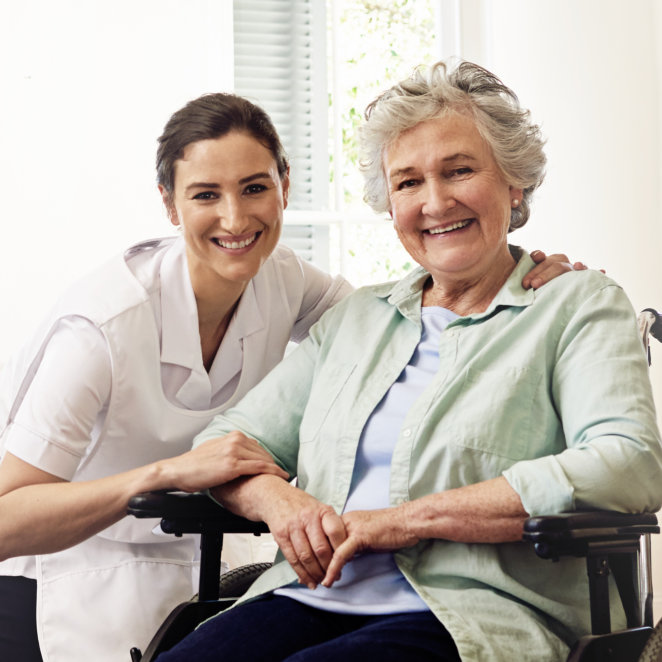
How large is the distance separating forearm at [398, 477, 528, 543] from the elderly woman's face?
444mm

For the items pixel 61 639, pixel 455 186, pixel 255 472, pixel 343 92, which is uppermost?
pixel 343 92

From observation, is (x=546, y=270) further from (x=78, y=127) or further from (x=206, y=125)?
(x=78, y=127)

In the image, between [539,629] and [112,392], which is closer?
[539,629]

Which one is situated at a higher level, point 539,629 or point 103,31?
point 103,31

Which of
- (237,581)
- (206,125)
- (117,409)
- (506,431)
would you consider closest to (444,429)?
(506,431)

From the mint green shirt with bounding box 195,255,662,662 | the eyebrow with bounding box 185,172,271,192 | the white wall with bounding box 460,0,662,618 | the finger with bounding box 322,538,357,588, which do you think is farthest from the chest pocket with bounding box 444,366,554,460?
the white wall with bounding box 460,0,662,618

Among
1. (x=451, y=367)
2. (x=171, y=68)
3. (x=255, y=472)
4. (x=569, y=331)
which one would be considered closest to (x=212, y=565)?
(x=255, y=472)

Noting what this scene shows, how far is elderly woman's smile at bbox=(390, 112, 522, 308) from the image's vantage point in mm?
1534

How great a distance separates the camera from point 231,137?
5.60 ft

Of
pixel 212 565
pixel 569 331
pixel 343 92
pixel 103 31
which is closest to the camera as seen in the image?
pixel 569 331

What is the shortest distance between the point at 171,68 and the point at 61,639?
1860 mm

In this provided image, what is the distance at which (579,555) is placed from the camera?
3.76 feet

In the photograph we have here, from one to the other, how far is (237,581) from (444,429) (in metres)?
0.52

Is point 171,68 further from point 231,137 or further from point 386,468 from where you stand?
point 386,468
